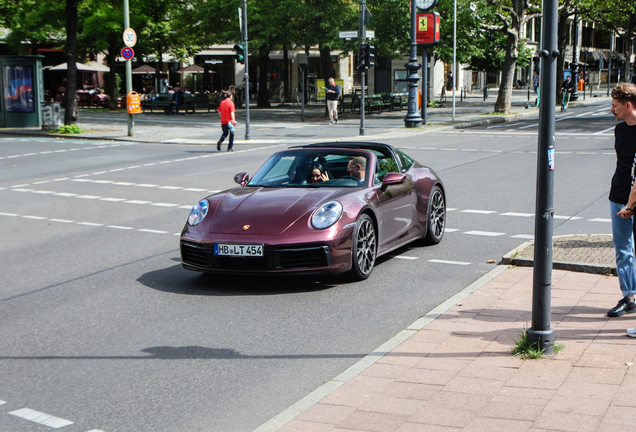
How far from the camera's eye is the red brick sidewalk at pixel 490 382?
407cm

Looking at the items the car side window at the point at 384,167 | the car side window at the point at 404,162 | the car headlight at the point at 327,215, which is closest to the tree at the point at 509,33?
the car side window at the point at 404,162

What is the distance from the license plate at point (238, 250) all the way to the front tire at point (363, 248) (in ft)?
3.06

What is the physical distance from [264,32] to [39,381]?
1397 inches

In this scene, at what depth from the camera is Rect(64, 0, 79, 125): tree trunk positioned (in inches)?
1151

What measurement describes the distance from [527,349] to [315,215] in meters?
2.80

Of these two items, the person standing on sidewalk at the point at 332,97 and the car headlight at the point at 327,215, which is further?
the person standing on sidewalk at the point at 332,97

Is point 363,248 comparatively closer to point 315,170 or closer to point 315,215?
point 315,215

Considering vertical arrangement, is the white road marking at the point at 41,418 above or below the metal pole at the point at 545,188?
below

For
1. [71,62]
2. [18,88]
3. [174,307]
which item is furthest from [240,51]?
[174,307]

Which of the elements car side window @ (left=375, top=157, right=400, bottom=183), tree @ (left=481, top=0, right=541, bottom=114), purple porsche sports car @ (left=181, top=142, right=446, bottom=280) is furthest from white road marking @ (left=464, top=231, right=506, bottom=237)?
tree @ (left=481, top=0, right=541, bottom=114)

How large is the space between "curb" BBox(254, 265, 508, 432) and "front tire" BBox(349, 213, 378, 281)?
1063mm

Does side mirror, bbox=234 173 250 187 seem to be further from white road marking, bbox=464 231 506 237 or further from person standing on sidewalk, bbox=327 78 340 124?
person standing on sidewalk, bbox=327 78 340 124

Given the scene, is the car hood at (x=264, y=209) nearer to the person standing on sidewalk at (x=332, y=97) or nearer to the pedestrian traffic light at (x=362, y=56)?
the pedestrian traffic light at (x=362, y=56)

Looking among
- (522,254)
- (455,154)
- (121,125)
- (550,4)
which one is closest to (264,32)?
(121,125)
